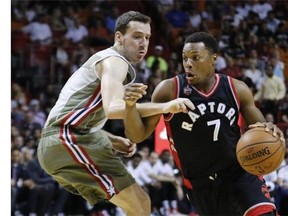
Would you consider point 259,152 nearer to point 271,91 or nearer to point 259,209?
point 259,209

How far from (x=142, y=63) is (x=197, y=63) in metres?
9.02

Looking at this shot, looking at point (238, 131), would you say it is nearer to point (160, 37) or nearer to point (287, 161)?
point (287, 161)

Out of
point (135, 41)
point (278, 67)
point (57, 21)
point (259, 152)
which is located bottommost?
point (259, 152)

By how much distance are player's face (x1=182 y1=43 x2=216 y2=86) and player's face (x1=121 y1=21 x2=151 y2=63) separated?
1.11ft

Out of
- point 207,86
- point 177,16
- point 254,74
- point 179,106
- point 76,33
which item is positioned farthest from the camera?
Result: point 177,16

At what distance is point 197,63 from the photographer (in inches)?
205

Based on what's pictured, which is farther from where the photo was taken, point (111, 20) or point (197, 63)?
point (111, 20)

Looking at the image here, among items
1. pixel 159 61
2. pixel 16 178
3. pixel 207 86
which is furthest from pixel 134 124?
pixel 159 61

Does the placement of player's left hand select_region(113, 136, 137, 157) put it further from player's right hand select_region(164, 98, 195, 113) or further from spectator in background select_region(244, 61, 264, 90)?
spectator in background select_region(244, 61, 264, 90)

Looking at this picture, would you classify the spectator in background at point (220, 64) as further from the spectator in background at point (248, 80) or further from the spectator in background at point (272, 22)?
the spectator in background at point (272, 22)

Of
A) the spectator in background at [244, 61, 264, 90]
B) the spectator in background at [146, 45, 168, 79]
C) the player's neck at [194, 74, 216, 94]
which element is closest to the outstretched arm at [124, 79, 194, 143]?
the player's neck at [194, 74, 216, 94]

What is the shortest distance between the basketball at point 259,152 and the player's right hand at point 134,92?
2.91ft

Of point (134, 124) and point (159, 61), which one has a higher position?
point (159, 61)

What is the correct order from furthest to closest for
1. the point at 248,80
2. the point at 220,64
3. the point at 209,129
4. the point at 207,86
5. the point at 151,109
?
the point at 220,64, the point at 248,80, the point at 207,86, the point at 209,129, the point at 151,109
